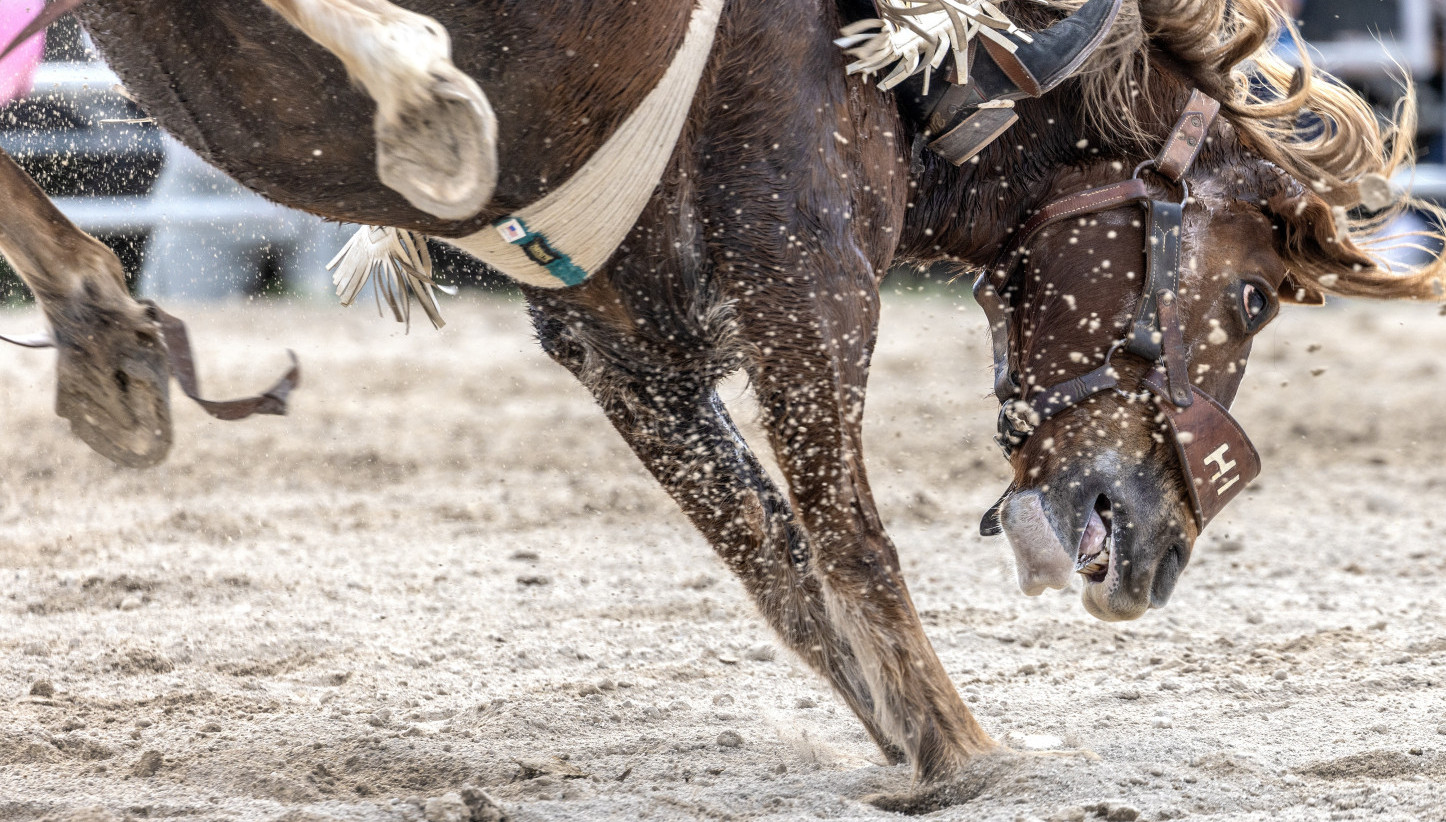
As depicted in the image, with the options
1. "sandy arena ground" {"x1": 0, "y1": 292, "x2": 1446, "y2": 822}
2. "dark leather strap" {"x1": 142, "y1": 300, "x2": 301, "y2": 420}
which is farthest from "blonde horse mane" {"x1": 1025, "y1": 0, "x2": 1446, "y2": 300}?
"dark leather strap" {"x1": 142, "y1": 300, "x2": 301, "y2": 420}

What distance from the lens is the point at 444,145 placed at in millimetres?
1780

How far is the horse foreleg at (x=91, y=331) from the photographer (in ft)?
7.02

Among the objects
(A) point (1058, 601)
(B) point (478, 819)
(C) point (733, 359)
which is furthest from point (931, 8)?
(A) point (1058, 601)

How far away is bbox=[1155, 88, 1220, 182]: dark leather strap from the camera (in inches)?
95.7

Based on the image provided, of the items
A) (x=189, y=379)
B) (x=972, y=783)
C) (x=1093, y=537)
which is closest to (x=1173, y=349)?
(x=1093, y=537)

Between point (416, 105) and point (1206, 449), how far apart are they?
1471mm

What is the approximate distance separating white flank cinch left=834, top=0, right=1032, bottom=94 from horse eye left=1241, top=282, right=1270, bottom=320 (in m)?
0.63

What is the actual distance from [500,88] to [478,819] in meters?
1.10

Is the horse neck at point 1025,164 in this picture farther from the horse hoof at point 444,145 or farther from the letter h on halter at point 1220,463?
the horse hoof at point 444,145

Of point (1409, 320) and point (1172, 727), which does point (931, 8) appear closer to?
point (1172, 727)

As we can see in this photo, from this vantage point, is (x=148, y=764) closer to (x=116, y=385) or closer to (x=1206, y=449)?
(x=116, y=385)

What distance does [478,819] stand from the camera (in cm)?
211

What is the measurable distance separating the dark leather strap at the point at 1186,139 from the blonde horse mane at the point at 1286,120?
5 centimetres

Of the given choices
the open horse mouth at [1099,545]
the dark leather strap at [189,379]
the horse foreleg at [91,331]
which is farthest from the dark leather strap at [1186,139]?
the horse foreleg at [91,331]
